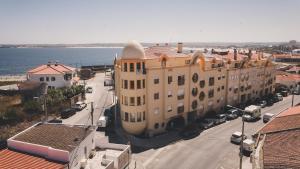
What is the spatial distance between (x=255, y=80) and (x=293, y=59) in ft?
350

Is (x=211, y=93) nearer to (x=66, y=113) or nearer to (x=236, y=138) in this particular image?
Result: (x=236, y=138)

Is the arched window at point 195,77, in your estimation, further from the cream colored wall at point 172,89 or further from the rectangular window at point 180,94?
the rectangular window at point 180,94

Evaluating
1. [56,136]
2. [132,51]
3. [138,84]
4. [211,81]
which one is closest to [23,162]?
[56,136]

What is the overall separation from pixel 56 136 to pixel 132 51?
64.6ft

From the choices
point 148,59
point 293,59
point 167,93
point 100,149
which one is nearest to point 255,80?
point 167,93

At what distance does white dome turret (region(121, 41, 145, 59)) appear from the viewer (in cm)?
4909

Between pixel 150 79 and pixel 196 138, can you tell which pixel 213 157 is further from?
pixel 150 79

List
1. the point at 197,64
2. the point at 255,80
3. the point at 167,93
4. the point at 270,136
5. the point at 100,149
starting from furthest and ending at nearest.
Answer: the point at 255,80
the point at 197,64
the point at 167,93
the point at 100,149
the point at 270,136

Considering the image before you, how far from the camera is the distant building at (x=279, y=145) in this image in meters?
22.3

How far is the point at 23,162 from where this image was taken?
30.7 m

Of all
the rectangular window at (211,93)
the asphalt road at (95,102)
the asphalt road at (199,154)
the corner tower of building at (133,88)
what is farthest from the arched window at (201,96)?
the asphalt road at (95,102)

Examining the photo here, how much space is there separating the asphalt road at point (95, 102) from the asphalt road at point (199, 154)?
18.6 metres

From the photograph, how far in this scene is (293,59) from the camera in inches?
6683

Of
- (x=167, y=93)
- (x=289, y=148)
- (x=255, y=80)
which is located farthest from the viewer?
(x=255, y=80)
